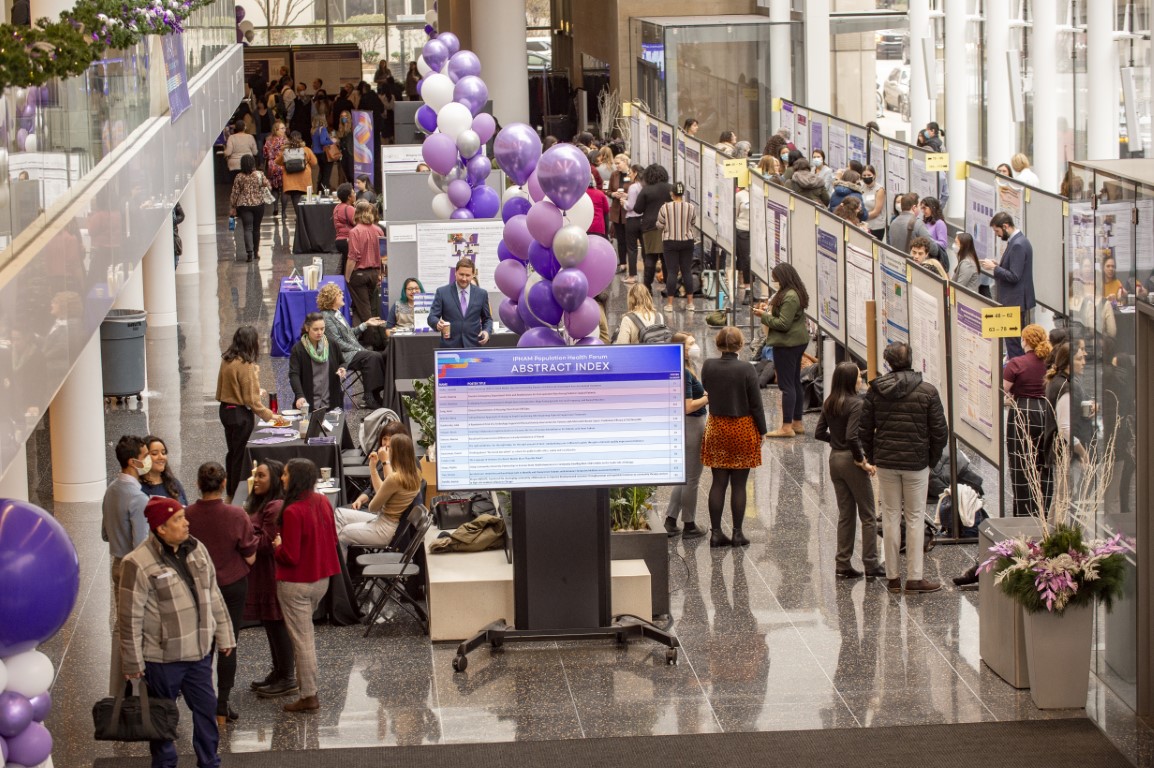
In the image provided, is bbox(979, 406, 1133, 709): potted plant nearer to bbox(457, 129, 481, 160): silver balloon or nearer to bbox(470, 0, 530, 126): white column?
bbox(457, 129, 481, 160): silver balloon

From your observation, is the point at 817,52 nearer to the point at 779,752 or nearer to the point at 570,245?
the point at 570,245

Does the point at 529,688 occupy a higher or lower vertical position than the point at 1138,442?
lower

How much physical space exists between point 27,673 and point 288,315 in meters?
11.4

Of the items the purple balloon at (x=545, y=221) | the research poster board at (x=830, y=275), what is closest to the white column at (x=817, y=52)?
the research poster board at (x=830, y=275)

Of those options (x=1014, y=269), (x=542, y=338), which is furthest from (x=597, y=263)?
(x=1014, y=269)

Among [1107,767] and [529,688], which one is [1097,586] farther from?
[529,688]

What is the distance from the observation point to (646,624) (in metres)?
9.12

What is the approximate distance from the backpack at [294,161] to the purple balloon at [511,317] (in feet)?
49.5

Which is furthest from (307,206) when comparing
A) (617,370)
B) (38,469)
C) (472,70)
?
(617,370)

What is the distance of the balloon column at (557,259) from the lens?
10016 mm

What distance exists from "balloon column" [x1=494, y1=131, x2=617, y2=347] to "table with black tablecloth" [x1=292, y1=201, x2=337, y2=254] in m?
13.2

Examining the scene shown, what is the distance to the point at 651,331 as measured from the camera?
12.8m

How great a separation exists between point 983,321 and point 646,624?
2.81 meters

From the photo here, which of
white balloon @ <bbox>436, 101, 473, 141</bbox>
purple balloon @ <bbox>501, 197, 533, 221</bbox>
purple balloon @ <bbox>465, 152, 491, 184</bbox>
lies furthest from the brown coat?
purple balloon @ <bbox>501, 197, 533, 221</bbox>
